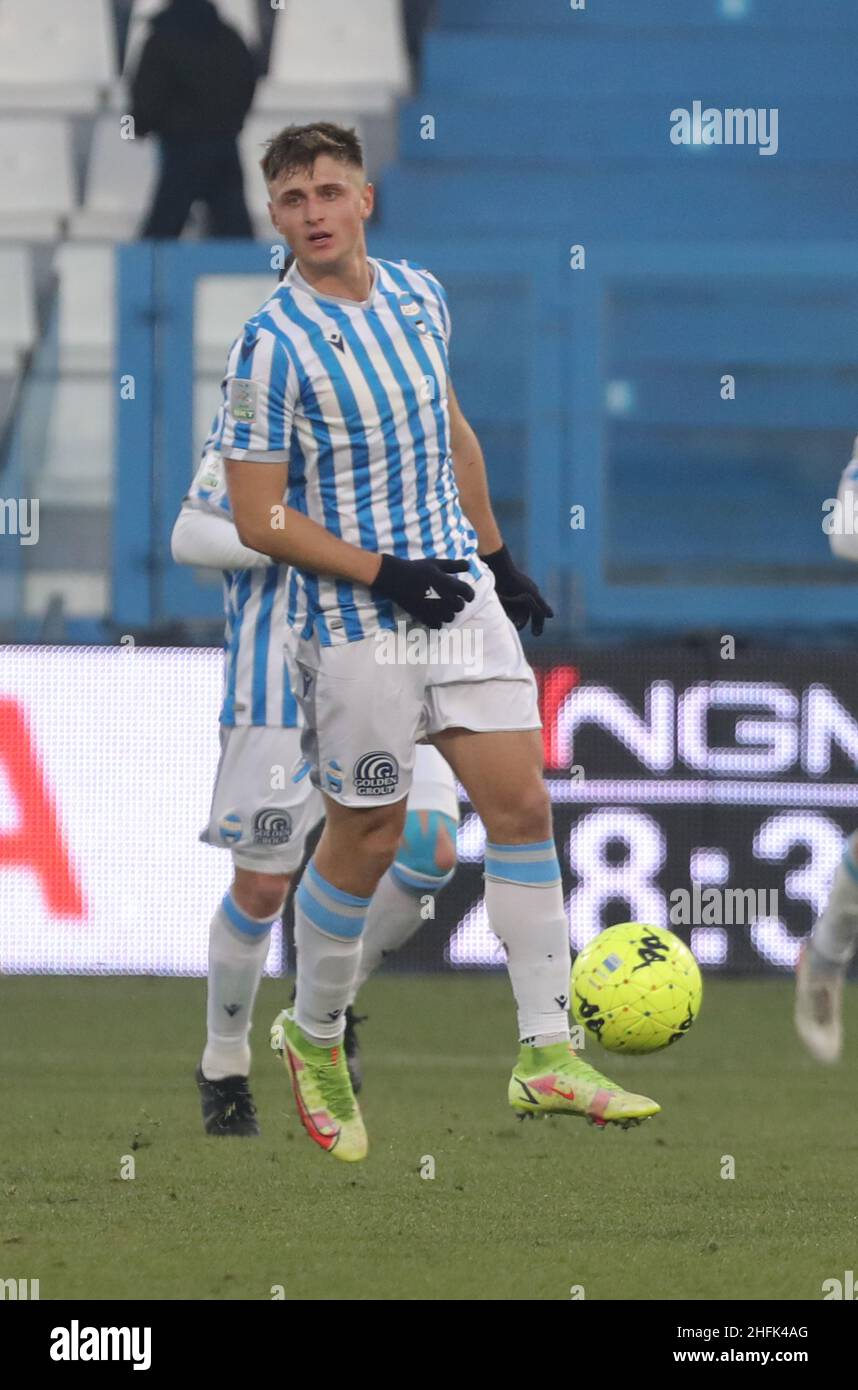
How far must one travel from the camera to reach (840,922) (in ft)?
21.1

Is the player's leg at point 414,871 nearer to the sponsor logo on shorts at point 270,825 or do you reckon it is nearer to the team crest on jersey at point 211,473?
the sponsor logo on shorts at point 270,825

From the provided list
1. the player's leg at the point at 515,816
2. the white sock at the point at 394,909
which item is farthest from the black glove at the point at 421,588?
the white sock at the point at 394,909

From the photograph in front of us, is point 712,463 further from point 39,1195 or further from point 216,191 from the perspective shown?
point 39,1195

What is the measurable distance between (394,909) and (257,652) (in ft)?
2.38

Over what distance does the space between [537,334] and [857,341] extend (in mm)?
1474

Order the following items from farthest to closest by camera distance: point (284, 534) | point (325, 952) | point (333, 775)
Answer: point (325, 952)
point (333, 775)
point (284, 534)

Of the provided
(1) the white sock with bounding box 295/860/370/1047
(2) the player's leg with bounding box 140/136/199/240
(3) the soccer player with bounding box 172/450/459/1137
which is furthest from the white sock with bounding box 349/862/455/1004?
(2) the player's leg with bounding box 140/136/199/240

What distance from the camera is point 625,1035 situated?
458 centimetres

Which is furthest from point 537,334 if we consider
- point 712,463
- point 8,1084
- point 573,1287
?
point 573,1287

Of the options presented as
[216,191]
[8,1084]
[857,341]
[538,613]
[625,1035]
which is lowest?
[8,1084]

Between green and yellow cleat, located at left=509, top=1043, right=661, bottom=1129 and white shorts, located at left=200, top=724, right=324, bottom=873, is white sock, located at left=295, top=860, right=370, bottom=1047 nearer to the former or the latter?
green and yellow cleat, located at left=509, top=1043, right=661, bottom=1129

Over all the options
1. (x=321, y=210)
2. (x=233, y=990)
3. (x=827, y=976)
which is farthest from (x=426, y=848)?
(x=321, y=210)

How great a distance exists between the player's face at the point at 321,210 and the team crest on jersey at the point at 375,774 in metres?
0.89

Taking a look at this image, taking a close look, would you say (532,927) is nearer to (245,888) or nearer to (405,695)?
(405,695)
